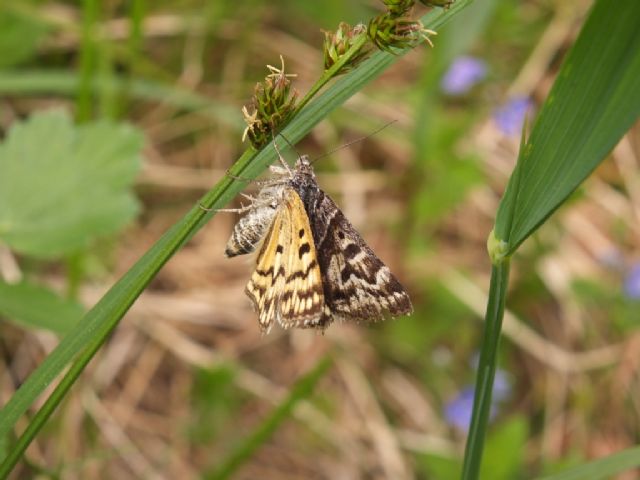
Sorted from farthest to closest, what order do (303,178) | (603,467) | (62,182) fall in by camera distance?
(62,182)
(303,178)
(603,467)

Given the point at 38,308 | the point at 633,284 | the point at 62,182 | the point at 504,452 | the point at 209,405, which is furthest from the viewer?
the point at 633,284

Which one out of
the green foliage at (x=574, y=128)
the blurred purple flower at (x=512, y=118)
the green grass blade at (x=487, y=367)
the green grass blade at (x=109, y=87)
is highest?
the green grass blade at (x=109, y=87)

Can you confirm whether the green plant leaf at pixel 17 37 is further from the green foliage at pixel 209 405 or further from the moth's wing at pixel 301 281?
the moth's wing at pixel 301 281

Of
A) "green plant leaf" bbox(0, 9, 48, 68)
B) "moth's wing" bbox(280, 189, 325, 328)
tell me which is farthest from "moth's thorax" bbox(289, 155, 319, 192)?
"green plant leaf" bbox(0, 9, 48, 68)

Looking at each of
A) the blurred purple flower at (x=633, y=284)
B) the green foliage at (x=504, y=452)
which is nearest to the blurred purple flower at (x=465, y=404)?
the green foliage at (x=504, y=452)

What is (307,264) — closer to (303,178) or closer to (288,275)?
(288,275)

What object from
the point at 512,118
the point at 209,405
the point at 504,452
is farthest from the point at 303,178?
the point at 512,118

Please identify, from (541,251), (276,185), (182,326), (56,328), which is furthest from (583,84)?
(182,326)
